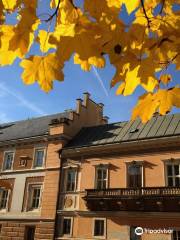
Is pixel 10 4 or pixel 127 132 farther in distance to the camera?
pixel 127 132

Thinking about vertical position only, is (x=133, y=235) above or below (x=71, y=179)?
below

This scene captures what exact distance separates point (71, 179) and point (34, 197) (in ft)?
11.9

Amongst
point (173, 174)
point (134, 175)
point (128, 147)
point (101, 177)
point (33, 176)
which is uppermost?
point (128, 147)

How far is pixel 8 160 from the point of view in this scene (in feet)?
96.2

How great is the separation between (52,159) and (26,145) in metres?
3.21

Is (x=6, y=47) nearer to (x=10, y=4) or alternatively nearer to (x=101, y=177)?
(x=10, y=4)

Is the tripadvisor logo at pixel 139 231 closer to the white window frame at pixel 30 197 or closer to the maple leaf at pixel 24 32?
the white window frame at pixel 30 197

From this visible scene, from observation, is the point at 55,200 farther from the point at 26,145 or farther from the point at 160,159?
the point at 160,159

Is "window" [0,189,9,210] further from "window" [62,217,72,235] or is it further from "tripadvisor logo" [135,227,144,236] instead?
"tripadvisor logo" [135,227,144,236]

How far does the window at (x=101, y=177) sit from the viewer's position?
2377cm

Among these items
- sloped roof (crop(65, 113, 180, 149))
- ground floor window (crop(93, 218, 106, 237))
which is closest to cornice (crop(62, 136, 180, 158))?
sloped roof (crop(65, 113, 180, 149))

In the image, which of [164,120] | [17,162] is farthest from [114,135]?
[17,162]
